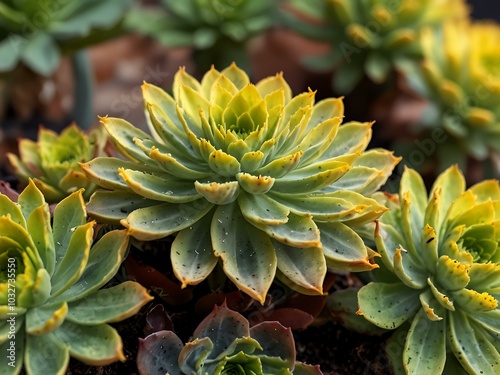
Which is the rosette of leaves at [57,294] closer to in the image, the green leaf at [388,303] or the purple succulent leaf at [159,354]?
the purple succulent leaf at [159,354]

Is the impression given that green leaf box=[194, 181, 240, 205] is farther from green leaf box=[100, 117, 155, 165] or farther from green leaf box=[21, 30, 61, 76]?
green leaf box=[21, 30, 61, 76]

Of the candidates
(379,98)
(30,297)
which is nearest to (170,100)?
(30,297)

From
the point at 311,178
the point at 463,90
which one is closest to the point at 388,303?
the point at 311,178

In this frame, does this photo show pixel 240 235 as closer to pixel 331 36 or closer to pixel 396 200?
pixel 396 200

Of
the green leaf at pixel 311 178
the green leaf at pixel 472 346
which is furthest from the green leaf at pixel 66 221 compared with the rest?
the green leaf at pixel 472 346

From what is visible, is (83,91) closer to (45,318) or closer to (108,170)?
(108,170)
